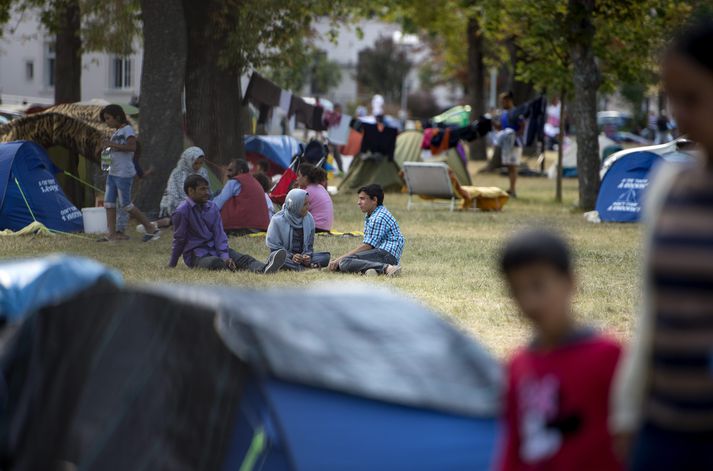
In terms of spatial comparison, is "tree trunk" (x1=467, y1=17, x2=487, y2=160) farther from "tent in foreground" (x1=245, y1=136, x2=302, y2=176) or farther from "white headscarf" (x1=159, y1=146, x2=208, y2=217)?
"white headscarf" (x1=159, y1=146, x2=208, y2=217)

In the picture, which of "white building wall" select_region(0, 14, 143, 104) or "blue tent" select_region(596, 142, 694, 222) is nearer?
"blue tent" select_region(596, 142, 694, 222)

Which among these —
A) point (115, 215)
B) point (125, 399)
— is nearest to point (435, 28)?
point (115, 215)

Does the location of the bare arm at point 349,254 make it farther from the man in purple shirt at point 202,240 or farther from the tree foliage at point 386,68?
the tree foliage at point 386,68

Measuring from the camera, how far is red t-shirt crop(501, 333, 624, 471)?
323 cm

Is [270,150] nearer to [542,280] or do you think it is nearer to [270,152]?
Answer: [270,152]

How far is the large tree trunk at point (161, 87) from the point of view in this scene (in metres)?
17.0

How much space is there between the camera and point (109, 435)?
432 cm

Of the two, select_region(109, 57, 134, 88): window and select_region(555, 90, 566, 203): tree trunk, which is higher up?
select_region(109, 57, 134, 88): window

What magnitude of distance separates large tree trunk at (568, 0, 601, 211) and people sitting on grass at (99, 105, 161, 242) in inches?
338

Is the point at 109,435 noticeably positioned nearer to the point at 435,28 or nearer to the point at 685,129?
the point at 685,129

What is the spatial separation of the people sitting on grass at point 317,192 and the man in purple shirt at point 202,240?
7.39 feet

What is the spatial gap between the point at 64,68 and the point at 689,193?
21.8 metres

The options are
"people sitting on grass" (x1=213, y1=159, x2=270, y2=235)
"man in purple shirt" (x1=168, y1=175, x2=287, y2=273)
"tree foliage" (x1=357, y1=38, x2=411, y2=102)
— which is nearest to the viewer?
"man in purple shirt" (x1=168, y1=175, x2=287, y2=273)

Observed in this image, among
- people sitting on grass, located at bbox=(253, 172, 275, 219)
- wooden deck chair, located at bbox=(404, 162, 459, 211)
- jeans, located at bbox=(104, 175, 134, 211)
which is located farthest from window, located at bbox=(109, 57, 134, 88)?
jeans, located at bbox=(104, 175, 134, 211)
